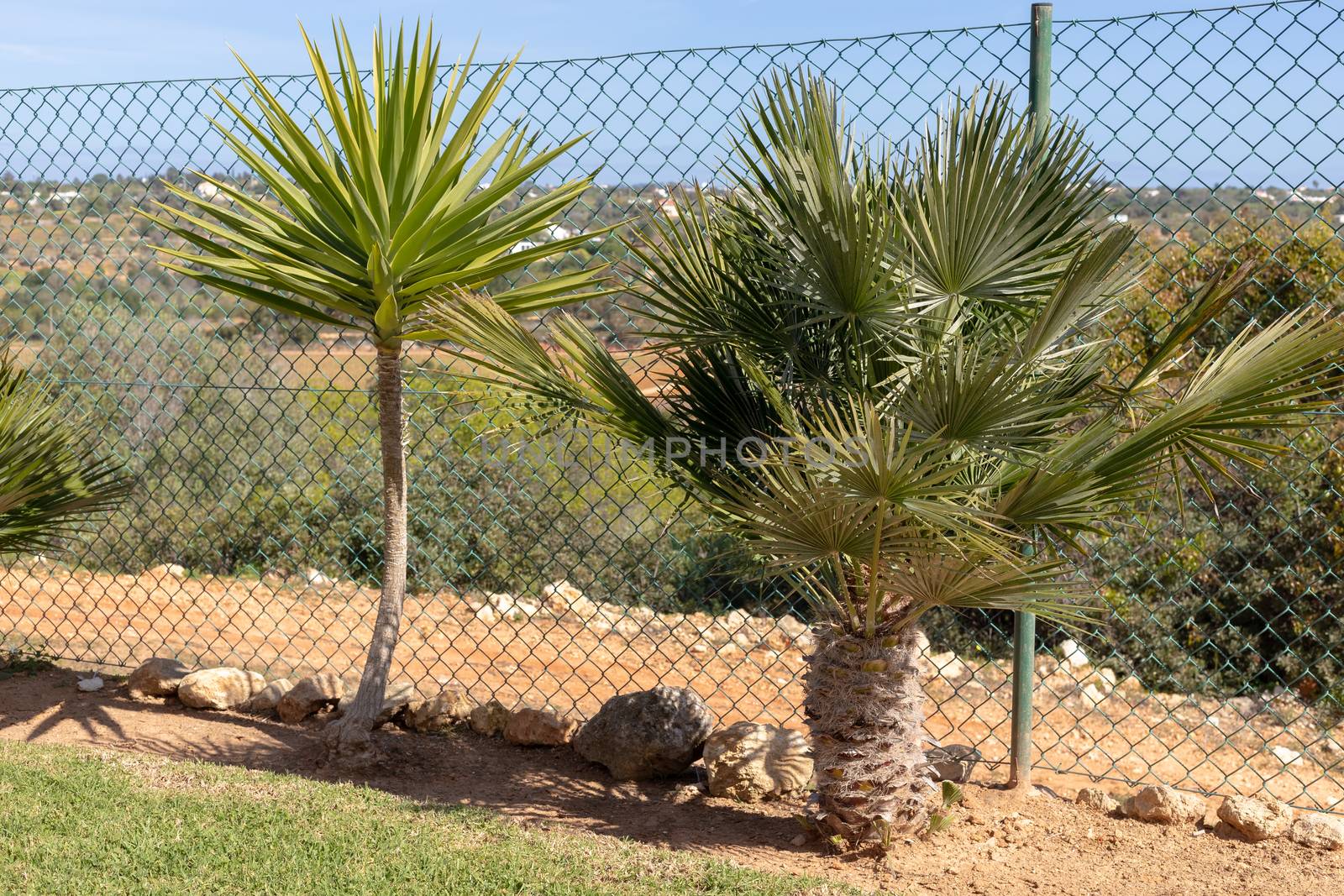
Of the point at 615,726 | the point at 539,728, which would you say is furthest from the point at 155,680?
the point at 615,726

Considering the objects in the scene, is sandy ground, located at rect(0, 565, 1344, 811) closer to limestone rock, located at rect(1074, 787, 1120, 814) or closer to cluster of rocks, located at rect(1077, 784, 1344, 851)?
limestone rock, located at rect(1074, 787, 1120, 814)

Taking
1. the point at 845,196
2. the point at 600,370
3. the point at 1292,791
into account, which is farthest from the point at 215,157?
the point at 1292,791

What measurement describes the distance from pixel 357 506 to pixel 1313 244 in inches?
244

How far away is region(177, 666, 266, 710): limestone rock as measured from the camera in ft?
14.7

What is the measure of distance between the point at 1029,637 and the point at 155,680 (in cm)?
337

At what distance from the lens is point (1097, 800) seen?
3541mm

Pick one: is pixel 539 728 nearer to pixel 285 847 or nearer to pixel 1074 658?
pixel 285 847

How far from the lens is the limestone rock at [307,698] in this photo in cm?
438

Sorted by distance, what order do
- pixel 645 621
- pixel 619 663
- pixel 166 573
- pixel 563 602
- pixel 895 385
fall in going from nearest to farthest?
pixel 895 385
pixel 619 663
pixel 645 621
pixel 563 602
pixel 166 573

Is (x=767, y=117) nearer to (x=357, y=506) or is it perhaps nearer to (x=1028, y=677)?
(x=1028, y=677)

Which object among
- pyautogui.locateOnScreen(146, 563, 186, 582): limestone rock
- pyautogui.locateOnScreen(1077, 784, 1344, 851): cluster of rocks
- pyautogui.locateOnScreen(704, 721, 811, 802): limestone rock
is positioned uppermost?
pyautogui.locateOnScreen(1077, 784, 1344, 851): cluster of rocks

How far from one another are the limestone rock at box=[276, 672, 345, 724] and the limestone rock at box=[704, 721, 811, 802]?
1595 millimetres

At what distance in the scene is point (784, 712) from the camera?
16.2ft

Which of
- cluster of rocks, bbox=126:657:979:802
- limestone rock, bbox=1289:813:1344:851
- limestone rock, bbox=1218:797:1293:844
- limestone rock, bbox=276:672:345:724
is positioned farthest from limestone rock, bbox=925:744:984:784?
limestone rock, bbox=276:672:345:724
